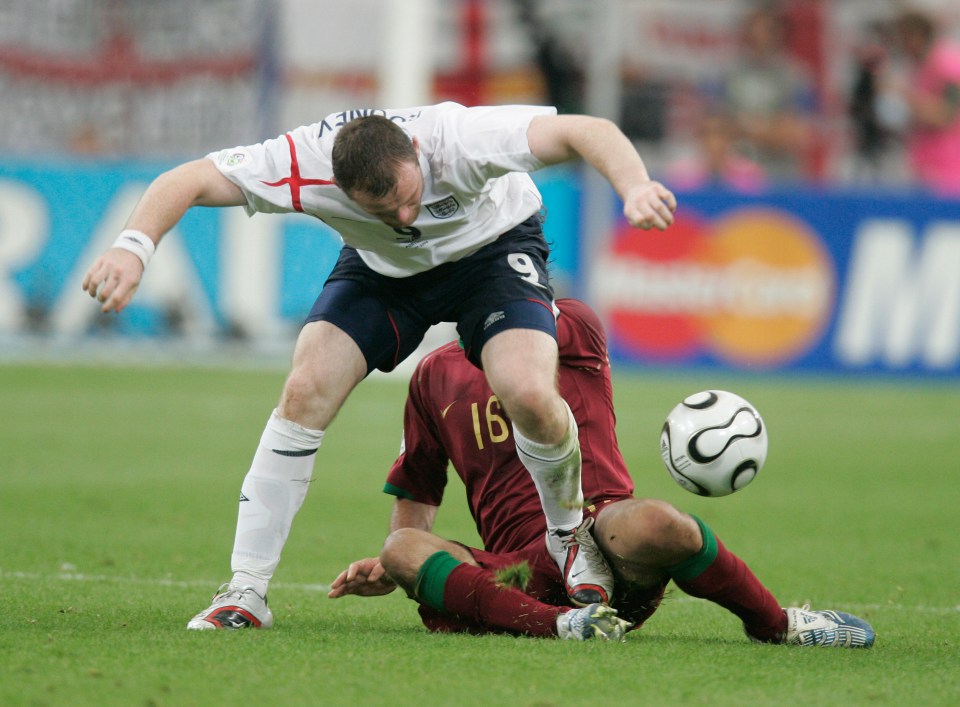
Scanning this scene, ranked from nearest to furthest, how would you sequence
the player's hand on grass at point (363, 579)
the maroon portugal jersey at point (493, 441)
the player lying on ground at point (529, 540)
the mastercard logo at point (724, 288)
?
the player lying on ground at point (529, 540), the player's hand on grass at point (363, 579), the maroon portugal jersey at point (493, 441), the mastercard logo at point (724, 288)

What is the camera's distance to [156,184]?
15.5 ft

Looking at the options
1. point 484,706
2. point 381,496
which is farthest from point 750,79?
point 484,706

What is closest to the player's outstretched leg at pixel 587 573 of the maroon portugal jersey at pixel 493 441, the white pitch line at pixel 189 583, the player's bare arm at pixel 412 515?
the maroon portugal jersey at pixel 493 441

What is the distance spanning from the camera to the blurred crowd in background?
55.5 ft

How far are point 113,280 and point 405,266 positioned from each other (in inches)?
43.1

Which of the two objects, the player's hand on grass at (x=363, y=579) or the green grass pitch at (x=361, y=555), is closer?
the green grass pitch at (x=361, y=555)

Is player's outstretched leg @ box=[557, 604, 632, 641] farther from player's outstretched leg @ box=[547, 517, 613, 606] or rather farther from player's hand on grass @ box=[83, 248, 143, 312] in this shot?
player's hand on grass @ box=[83, 248, 143, 312]

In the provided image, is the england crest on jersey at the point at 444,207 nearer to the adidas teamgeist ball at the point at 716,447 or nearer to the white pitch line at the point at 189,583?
the adidas teamgeist ball at the point at 716,447

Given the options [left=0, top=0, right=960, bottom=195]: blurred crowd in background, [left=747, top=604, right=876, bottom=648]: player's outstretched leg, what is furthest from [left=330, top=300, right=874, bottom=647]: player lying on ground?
[left=0, top=0, right=960, bottom=195]: blurred crowd in background

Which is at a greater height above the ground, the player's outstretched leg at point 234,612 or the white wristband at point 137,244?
the white wristband at point 137,244

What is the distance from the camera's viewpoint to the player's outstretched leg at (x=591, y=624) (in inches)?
170

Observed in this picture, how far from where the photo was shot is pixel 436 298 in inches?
203

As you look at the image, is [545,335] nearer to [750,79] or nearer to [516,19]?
[750,79]

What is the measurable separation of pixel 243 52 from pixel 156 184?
51.2 ft
